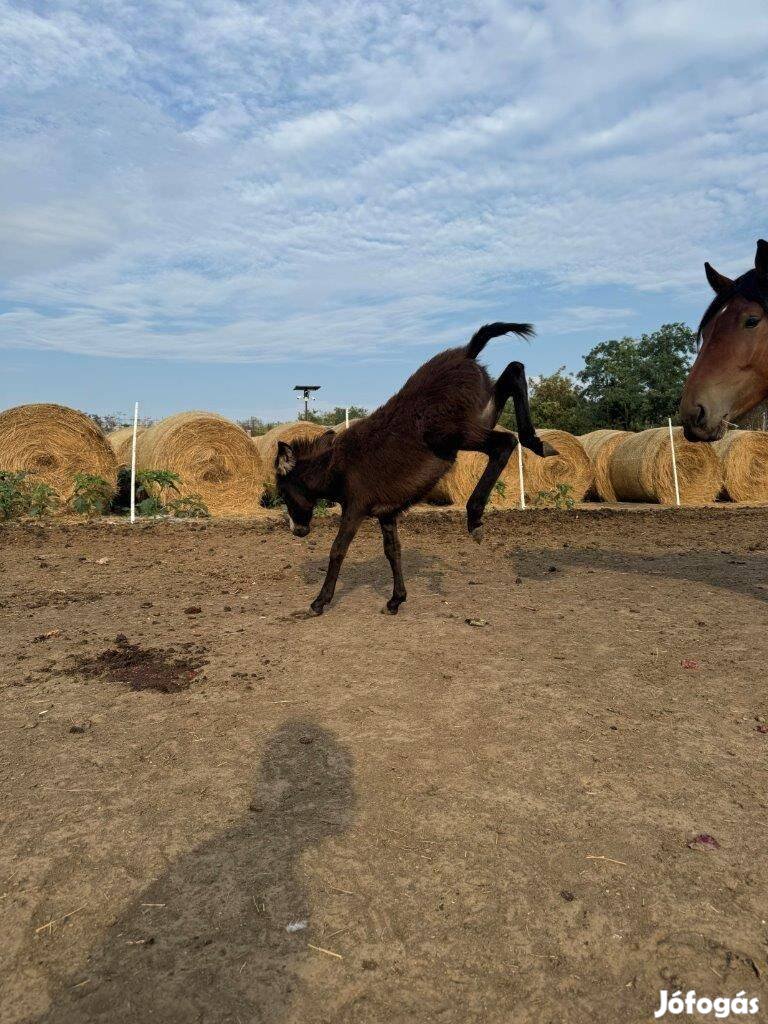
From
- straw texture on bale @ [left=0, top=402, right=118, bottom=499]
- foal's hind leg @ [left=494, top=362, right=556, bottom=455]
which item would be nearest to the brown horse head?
foal's hind leg @ [left=494, top=362, right=556, bottom=455]

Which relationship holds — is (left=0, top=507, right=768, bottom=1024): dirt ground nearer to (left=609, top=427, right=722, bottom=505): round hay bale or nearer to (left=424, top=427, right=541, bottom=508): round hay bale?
(left=424, top=427, right=541, bottom=508): round hay bale

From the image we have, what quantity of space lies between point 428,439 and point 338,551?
4.18 feet

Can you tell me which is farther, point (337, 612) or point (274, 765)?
point (337, 612)

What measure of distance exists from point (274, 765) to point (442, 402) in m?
3.02

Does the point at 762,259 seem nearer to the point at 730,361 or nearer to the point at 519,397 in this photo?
the point at 730,361

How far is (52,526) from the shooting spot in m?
11.1

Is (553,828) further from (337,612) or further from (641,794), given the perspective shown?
(337,612)

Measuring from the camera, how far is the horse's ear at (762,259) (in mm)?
4297

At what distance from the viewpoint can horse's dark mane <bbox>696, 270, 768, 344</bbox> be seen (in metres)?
4.48

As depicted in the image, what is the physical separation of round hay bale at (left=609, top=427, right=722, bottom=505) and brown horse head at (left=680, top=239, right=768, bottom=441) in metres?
13.0

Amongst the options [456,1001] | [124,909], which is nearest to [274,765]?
[124,909]

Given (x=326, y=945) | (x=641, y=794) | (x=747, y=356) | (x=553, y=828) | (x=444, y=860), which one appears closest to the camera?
(x=326, y=945)

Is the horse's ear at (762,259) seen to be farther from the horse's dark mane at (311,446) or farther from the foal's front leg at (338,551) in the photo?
the horse's dark mane at (311,446)

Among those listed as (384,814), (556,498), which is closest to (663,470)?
(556,498)
